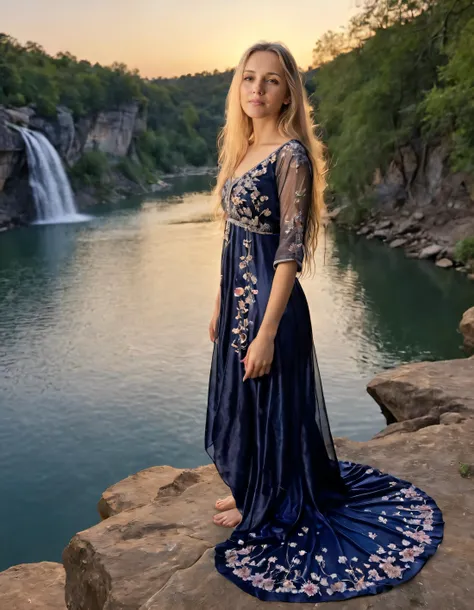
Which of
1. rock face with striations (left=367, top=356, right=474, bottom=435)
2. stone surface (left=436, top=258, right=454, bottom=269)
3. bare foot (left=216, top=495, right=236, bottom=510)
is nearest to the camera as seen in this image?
bare foot (left=216, top=495, right=236, bottom=510)

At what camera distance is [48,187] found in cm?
2322

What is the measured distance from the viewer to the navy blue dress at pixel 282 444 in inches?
85.0

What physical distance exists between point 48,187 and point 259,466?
22.4 m

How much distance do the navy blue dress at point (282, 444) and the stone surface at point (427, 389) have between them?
179 cm

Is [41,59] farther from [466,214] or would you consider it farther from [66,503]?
[66,503]

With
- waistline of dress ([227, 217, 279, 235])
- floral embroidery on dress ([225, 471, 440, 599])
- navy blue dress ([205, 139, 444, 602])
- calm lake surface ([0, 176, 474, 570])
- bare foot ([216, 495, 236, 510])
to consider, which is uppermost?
waistline of dress ([227, 217, 279, 235])

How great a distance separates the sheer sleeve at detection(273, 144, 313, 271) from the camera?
221cm

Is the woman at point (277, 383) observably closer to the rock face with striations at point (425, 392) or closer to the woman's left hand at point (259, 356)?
the woman's left hand at point (259, 356)

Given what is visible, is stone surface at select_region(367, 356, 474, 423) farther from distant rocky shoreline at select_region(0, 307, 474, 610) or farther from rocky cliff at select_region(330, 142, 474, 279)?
rocky cliff at select_region(330, 142, 474, 279)

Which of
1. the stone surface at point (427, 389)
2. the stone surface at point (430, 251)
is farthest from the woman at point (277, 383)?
the stone surface at point (430, 251)

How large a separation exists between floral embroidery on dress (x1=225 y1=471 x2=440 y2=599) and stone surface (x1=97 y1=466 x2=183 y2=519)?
1.40 meters

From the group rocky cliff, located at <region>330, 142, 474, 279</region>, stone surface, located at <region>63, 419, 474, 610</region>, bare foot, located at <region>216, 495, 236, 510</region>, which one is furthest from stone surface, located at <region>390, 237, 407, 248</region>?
bare foot, located at <region>216, 495, 236, 510</region>

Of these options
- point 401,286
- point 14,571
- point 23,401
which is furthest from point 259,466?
point 401,286

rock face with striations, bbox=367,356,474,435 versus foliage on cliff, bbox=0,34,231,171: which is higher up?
foliage on cliff, bbox=0,34,231,171
